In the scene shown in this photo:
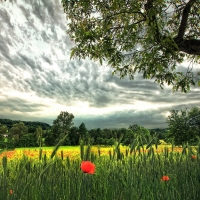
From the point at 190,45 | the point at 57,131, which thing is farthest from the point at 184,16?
the point at 57,131

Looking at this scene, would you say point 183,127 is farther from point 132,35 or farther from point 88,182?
point 88,182

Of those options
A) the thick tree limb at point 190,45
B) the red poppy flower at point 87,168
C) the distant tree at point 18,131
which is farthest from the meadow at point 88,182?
the thick tree limb at point 190,45

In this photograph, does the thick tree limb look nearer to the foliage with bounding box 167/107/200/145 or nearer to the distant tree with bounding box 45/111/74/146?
the foliage with bounding box 167/107/200/145

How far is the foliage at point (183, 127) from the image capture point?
30.9 ft

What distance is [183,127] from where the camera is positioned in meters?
10.1

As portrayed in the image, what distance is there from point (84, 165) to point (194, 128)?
9.27 metres

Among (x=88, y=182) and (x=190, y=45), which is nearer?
(x=88, y=182)

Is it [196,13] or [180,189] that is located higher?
[196,13]

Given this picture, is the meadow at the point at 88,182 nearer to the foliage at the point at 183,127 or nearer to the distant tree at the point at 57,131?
the distant tree at the point at 57,131

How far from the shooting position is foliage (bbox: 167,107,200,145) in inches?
370

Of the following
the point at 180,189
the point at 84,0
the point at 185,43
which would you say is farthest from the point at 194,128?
the point at 180,189

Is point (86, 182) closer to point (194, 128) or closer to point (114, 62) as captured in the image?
point (114, 62)

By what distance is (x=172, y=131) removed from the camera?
10414mm

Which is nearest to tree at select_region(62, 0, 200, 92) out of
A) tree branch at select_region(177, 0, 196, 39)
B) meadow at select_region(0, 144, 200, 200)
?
tree branch at select_region(177, 0, 196, 39)
